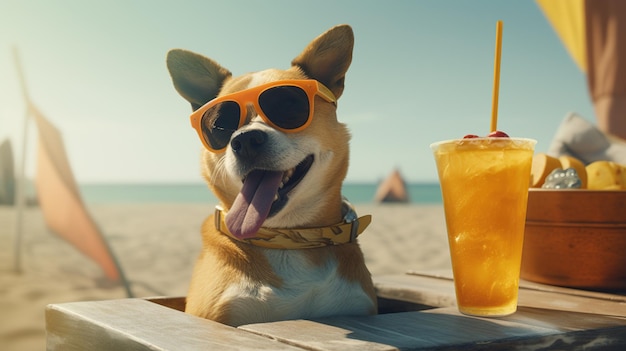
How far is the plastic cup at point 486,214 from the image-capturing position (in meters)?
1.25

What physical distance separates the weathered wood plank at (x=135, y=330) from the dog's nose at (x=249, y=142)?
347 mm

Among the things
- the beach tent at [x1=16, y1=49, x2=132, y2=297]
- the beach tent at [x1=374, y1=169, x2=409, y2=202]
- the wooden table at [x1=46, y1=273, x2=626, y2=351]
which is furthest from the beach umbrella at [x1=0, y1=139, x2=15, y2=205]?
the wooden table at [x1=46, y1=273, x2=626, y2=351]

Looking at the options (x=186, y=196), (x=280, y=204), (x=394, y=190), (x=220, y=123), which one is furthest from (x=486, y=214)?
(x=186, y=196)

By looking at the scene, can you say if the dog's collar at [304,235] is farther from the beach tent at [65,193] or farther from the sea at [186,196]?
the sea at [186,196]

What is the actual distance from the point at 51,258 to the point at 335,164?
569cm

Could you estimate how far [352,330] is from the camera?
3.61ft

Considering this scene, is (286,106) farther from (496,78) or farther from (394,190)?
(394,190)

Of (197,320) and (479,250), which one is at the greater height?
(479,250)

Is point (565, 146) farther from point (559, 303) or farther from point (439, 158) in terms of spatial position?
point (439, 158)

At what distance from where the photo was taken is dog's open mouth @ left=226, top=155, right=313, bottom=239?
1.19m

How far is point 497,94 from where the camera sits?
52.5 inches

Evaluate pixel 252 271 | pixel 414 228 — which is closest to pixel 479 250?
pixel 252 271

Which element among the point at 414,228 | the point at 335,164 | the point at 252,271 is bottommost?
the point at 414,228

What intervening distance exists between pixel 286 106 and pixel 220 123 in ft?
0.50
